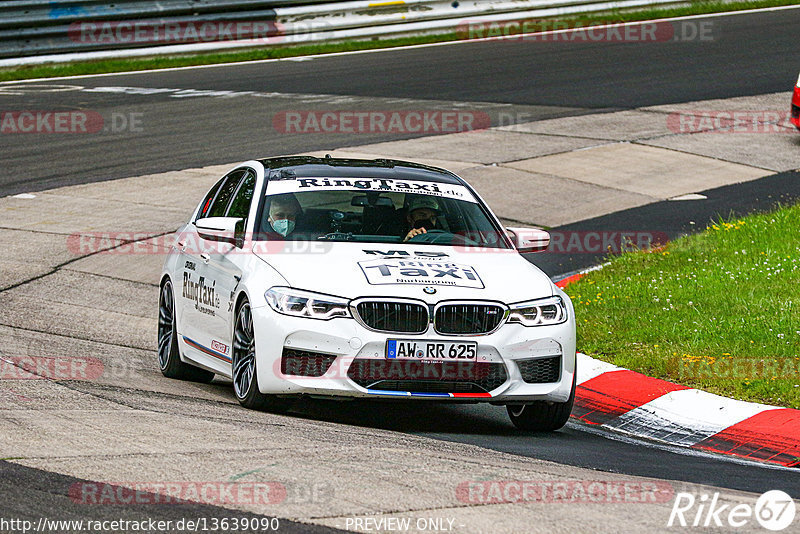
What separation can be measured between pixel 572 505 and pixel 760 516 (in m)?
0.80

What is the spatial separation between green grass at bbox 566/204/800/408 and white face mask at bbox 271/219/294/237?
2.61m

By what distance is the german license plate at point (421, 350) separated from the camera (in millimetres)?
7473

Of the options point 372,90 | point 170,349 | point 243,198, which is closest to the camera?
point 243,198

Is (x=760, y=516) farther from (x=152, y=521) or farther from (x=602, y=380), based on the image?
(x=602, y=380)

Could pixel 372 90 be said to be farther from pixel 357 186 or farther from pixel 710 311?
pixel 357 186

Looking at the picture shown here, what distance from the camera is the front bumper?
7.47 meters

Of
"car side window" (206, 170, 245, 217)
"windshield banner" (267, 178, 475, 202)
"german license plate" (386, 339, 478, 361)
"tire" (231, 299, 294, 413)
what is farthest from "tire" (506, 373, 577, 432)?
"car side window" (206, 170, 245, 217)

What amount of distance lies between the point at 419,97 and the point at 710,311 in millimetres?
12795

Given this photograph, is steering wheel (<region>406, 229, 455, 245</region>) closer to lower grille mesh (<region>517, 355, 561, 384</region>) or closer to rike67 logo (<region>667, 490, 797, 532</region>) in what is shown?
lower grille mesh (<region>517, 355, 561, 384</region>)

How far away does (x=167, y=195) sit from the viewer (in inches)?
652

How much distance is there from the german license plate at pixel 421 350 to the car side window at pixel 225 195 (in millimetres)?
2471

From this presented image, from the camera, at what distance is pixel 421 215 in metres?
8.82

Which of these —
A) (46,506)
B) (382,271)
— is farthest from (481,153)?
(46,506)

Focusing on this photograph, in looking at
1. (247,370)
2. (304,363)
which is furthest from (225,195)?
(304,363)
